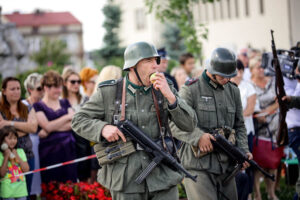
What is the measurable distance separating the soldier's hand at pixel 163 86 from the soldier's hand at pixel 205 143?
3.77ft

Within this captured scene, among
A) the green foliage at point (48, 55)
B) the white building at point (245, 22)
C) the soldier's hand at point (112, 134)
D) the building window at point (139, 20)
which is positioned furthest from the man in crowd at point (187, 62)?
the building window at point (139, 20)

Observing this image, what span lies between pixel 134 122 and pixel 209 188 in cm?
147

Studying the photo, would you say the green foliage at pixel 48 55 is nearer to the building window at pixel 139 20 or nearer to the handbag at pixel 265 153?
the building window at pixel 139 20

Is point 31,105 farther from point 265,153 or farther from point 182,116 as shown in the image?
point 182,116

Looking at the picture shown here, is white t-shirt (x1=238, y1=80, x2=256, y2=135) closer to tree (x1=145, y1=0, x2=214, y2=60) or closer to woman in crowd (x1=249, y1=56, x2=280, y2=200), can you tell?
woman in crowd (x1=249, y1=56, x2=280, y2=200)

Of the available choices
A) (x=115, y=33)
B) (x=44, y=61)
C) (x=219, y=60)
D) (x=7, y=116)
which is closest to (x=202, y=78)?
(x=219, y=60)

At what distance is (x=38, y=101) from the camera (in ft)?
28.7

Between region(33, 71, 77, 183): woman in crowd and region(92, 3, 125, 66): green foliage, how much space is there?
28.3 m

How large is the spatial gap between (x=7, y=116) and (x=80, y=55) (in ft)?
306

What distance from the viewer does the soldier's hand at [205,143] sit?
5660 millimetres

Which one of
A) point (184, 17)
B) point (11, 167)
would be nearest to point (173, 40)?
point (184, 17)

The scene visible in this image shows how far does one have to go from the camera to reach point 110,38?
3831 cm

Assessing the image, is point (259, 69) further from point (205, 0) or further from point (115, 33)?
point (115, 33)

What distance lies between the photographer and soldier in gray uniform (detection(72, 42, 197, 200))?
186 inches
